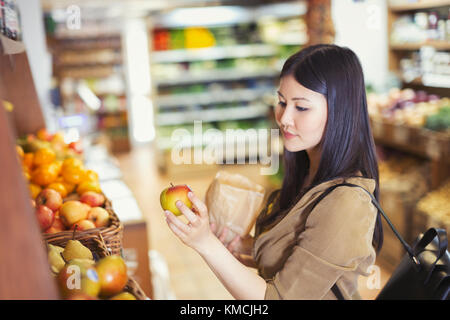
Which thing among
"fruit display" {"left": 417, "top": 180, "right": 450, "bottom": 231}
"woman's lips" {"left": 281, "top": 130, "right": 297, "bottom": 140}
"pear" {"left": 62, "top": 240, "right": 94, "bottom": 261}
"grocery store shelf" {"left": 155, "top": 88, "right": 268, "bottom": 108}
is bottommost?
"fruit display" {"left": 417, "top": 180, "right": 450, "bottom": 231}

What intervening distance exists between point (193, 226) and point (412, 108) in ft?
13.3

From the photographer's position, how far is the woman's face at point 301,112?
1296 millimetres

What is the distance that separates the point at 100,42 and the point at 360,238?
960 centimetres

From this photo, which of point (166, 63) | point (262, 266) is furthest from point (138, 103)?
point (262, 266)

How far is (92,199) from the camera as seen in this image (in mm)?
1818

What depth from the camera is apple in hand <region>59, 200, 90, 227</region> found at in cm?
167

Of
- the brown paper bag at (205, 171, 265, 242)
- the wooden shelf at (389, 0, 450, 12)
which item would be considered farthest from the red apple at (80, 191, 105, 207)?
the wooden shelf at (389, 0, 450, 12)

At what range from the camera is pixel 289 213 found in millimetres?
1363

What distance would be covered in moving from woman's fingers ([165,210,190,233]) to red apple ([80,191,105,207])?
74 cm

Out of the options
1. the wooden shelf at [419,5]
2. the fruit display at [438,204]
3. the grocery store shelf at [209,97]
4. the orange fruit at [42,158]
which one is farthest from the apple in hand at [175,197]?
the grocery store shelf at [209,97]

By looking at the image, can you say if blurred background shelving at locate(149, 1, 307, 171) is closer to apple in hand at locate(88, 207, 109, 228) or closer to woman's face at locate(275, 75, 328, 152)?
apple in hand at locate(88, 207, 109, 228)

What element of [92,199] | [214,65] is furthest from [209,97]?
[92,199]

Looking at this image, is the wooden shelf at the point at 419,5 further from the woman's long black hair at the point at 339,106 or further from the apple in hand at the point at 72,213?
the apple in hand at the point at 72,213

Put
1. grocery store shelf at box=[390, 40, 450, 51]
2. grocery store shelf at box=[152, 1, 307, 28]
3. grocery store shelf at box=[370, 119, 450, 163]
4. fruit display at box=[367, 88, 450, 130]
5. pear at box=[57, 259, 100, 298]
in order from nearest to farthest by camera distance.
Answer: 1. pear at box=[57, 259, 100, 298]
2. grocery store shelf at box=[370, 119, 450, 163]
3. fruit display at box=[367, 88, 450, 130]
4. grocery store shelf at box=[390, 40, 450, 51]
5. grocery store shelf at box=[152, 1, 307, 28]
